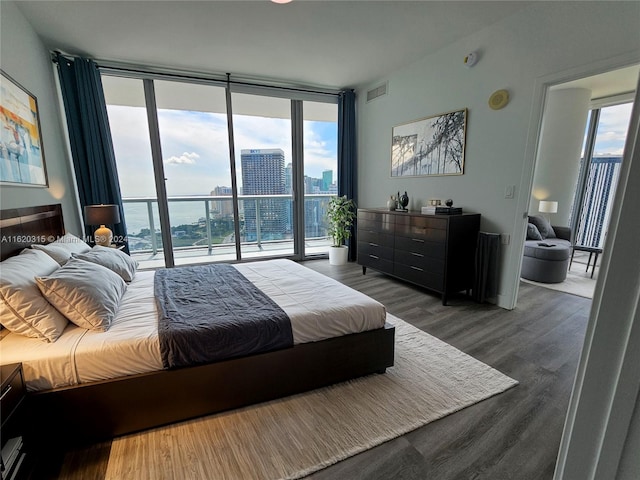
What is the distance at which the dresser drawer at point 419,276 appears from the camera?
3326 mm

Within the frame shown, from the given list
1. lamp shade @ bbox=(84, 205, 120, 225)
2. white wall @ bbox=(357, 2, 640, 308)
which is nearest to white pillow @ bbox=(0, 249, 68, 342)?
lamp shade @ bbox=(84, 205, 120, 225)

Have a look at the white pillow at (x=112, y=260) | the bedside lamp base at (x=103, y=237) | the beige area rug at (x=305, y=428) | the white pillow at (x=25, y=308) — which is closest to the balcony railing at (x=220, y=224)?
the bedside lamp base at (x=103, y=237)

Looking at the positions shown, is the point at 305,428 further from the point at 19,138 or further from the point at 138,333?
the point at 19,138

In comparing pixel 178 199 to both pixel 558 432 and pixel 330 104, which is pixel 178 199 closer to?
pixel 330 104

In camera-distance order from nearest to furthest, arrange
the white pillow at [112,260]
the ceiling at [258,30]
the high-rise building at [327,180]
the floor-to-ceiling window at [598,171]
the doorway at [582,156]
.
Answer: the white pillow at [112,260] → the ceiling at [258,30] → the doorway at [582,156] → the floor-to-ceiling window at [598,171] → the high-rise building at [327,180]

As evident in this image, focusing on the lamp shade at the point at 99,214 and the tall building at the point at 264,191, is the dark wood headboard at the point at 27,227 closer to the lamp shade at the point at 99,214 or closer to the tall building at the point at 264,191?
the lamp shade at the point at 99,214

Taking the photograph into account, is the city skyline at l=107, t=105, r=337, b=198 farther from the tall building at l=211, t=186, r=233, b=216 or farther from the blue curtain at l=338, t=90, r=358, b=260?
the blue curtain at l=338, t=90, r=358, b=260

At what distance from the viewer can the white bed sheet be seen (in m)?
1.42

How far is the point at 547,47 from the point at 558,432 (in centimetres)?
300

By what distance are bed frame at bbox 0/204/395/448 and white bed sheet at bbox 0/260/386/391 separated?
6cm

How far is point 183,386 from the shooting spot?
162cm

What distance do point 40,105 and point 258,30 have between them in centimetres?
222

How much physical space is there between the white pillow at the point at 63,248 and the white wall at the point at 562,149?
601 centimetres

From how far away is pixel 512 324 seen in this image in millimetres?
2844
